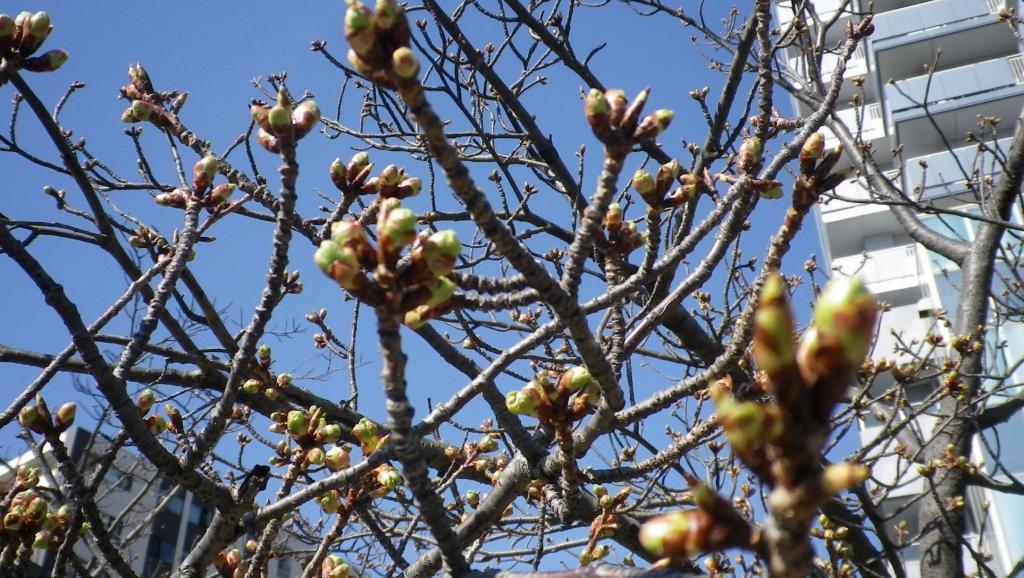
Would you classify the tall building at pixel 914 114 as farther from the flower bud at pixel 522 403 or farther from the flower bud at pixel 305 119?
the flower bud at pixel 305 119

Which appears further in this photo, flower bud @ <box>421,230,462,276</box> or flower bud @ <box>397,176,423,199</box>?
flower bud @ <box>397,176,423,199</box>

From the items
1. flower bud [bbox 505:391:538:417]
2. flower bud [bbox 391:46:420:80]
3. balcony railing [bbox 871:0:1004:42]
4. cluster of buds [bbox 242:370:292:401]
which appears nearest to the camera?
flower bud [bbox 391:46:420:80]

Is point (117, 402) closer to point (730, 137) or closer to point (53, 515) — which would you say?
point (53, 515)

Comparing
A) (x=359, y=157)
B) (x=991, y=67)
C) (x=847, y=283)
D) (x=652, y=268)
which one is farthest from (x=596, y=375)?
(x=991, y=67)

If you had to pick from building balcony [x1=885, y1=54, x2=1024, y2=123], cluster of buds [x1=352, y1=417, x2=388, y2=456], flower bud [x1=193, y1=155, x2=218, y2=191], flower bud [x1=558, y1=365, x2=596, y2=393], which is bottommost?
flower bud [x1=558, y1=365, x2=596, y2=393]

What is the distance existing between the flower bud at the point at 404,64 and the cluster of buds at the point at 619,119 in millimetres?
389

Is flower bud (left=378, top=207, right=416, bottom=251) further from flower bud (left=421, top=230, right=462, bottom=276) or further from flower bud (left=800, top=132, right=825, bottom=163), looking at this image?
flower bud (left=800, top=132, right=825, bottom=163)

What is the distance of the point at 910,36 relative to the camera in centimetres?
2023

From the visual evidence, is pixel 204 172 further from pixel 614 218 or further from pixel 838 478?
pixel 838 478

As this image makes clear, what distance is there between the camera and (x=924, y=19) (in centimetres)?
2066

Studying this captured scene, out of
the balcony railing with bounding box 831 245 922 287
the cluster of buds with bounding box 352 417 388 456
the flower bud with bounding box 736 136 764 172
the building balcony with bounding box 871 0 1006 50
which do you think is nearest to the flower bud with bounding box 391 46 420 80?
the flower bud with bounding box 736 136 764 172

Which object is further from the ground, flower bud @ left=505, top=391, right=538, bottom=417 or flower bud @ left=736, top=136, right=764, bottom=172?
flower bud @ left=736, top=136, right=764, bottom=172

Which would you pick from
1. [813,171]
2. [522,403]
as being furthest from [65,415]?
[813,171]

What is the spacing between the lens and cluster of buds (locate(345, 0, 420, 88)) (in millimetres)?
1094
